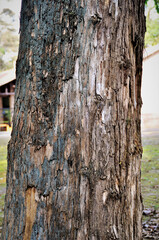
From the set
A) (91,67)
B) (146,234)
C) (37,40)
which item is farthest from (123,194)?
(146,234)

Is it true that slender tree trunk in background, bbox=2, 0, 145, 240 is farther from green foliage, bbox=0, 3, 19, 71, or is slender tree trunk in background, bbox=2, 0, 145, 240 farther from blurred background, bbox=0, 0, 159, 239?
green foliage, bbox=0, 3, 19, 71

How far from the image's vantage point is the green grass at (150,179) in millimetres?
3788

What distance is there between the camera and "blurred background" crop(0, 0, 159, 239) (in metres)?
3.74

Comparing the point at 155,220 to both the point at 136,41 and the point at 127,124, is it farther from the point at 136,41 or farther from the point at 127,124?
the point at 136,41

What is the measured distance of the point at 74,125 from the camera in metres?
1.35

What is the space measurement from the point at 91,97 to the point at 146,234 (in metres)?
2.22

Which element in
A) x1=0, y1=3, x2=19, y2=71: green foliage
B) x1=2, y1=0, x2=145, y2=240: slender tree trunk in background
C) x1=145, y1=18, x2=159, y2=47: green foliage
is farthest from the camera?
x1=0, y1=3, x2=19, y2=71: green foliage

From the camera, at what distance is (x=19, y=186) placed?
A: 1.41m

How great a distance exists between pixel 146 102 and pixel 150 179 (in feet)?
47.3

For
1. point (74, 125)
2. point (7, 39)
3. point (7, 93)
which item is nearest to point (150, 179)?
point (74, 125)

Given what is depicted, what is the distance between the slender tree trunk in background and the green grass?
2537 millimetres

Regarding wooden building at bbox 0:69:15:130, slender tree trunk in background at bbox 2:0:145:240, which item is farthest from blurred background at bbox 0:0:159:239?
slender tree trunk in background at bbox 2:0:145:240

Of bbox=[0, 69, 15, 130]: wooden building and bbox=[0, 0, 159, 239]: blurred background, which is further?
bbox=[0, 69, 15, 130]: wooden building

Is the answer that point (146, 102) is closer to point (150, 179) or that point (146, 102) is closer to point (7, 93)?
point (7, 93)
